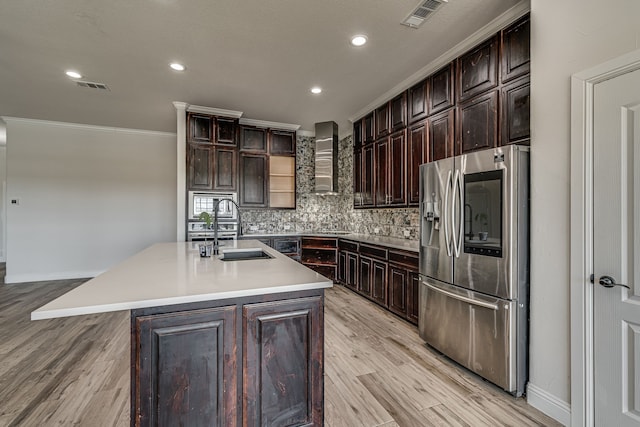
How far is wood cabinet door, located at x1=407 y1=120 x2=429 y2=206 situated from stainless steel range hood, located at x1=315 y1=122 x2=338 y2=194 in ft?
6.39

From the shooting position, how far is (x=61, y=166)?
5504mm

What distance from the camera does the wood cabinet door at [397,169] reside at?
12.2 feet

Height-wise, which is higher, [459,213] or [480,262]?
[459,213]

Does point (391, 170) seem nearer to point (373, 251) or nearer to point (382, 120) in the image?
point (382, 120)

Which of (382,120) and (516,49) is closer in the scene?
(516,49)

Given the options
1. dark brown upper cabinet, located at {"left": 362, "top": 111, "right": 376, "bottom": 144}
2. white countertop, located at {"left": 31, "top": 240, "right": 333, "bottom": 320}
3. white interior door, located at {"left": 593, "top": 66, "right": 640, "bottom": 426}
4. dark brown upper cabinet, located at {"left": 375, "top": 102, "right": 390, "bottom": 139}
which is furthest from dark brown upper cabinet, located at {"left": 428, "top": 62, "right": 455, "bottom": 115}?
white countertop, located at {"left": 31, "top": 240, "right": 333, "bottom": 320}

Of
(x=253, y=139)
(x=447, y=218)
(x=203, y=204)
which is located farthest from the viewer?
(x=253, y=139)

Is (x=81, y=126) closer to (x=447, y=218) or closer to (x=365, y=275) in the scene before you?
(x=365, y=275)

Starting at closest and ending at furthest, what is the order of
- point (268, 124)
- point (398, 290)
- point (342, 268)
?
point (398, 290)
point (342, 268)
point (268, 124)

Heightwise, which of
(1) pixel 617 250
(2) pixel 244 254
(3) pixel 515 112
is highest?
(3) pixel 515 112

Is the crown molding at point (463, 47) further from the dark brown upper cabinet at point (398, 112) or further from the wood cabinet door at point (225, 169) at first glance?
the wood cabinet door at point (225, 169)

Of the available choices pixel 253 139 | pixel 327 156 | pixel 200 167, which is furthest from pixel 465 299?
pixel 253 139

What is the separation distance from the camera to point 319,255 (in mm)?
5074

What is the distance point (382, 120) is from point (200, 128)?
2.81 m
